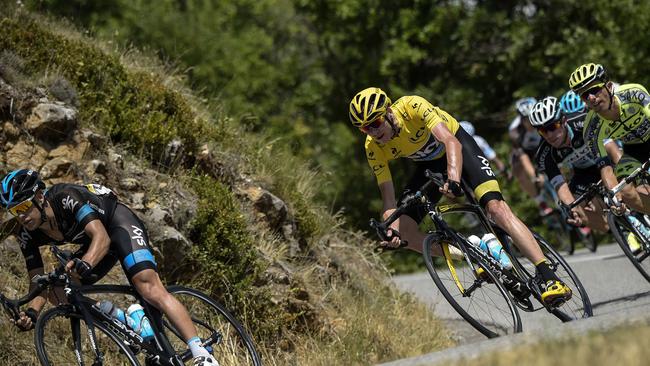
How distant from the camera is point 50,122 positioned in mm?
9969

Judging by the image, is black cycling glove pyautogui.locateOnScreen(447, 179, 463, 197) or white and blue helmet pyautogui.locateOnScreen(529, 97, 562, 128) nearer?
black cycling glove pyautogui.locateOnScreen(447, 179, 463, 197)

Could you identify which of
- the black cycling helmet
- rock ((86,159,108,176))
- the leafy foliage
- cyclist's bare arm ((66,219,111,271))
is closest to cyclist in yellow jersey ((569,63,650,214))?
rock ((86,159,108,176))

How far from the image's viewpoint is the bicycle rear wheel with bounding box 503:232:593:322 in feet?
28.6

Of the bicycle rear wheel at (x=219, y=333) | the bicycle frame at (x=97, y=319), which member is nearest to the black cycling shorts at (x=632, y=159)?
the bicycle rear wheel at (x=219, y=333)

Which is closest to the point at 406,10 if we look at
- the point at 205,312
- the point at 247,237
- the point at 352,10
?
the point at 352,10

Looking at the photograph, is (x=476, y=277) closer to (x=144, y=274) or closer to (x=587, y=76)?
(x=587, y=76)

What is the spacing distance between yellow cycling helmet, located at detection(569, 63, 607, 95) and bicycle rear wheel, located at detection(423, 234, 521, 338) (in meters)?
2.06

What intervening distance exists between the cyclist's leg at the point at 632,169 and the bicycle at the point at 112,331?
4.37 metres

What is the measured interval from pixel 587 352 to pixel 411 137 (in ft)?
13.1

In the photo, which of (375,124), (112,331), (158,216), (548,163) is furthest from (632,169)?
(112,331)

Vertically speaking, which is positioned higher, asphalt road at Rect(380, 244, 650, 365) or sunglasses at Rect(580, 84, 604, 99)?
sunglasses at Rect(580, 84, 604, 99)

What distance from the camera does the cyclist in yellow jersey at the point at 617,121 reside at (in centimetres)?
958

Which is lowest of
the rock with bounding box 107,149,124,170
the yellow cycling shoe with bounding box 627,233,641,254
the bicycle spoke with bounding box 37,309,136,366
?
the bicycle spoke with bounding box 37,309,136,366

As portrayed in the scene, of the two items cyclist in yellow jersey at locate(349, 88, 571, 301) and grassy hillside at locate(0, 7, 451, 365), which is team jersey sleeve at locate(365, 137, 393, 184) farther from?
grassy hillside at locate(0, 7, 451, 365)
